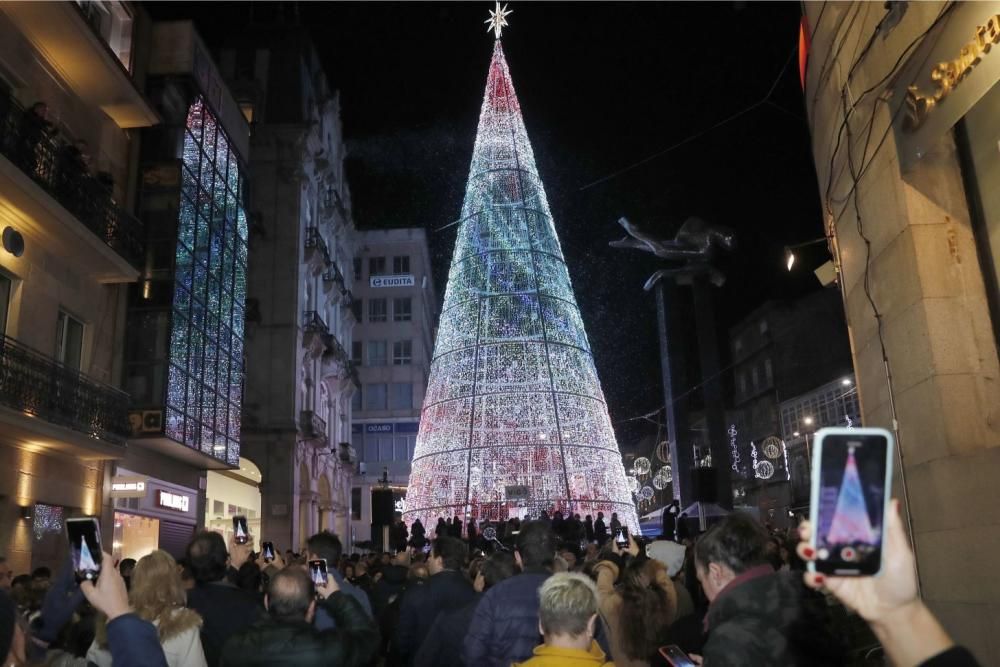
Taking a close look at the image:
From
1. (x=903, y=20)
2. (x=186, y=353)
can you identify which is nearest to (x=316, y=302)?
(x=186, y=353)

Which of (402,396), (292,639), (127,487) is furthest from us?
(402,396)

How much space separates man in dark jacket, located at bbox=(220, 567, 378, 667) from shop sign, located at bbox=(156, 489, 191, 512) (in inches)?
704

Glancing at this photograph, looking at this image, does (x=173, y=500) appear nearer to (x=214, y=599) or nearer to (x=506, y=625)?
(x=214, y=599)

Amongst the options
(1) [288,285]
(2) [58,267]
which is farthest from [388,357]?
(2) [58,267]

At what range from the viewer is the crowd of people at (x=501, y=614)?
2.54 meters

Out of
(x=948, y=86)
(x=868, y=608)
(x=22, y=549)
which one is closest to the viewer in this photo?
(x=868, y=608)

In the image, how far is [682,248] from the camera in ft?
85.8

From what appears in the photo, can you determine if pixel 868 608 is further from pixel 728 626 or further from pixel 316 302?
pixel 316 302

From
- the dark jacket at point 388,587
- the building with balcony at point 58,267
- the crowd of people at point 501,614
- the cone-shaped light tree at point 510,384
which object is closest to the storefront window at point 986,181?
the crowd of people at point 501,614

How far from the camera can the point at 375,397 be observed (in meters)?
59.4

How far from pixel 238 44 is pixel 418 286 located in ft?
88.8

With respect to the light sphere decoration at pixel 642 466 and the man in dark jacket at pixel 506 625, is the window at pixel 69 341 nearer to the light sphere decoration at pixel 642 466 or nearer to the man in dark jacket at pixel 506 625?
the man in dark jacket at pixel 506 625

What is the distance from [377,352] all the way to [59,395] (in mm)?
44881

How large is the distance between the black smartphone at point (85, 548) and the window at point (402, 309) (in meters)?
57.2
